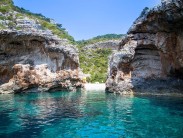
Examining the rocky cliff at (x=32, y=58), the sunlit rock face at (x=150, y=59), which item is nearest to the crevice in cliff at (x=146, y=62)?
the sunlit rock face at (x=150, y=59)

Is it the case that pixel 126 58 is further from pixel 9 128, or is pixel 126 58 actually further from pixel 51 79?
pixel 9 128

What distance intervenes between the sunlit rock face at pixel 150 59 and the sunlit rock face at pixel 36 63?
467 inches

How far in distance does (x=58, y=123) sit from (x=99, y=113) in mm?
5188

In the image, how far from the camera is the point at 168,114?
22.4m

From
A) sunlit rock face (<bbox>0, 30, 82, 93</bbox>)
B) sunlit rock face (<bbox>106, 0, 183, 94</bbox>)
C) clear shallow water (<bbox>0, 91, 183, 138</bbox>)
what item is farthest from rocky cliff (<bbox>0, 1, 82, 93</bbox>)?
clear shallow water (<bbox>0, 91, 183, 138</bbox>)

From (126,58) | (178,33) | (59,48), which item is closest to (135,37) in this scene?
(126,58)

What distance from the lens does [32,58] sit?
155 ft

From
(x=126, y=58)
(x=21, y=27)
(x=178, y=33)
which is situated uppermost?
(x=21, y=27)

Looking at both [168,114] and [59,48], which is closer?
[168,114]

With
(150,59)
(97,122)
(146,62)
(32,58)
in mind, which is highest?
(32,58)

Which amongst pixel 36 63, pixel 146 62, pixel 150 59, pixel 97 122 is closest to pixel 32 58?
pixel 36 63

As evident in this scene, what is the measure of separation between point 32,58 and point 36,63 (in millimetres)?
1125

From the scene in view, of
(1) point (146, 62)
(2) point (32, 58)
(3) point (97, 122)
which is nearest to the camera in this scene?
(3) point (97, 122)

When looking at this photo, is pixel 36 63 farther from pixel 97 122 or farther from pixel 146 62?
pixel 97 122
